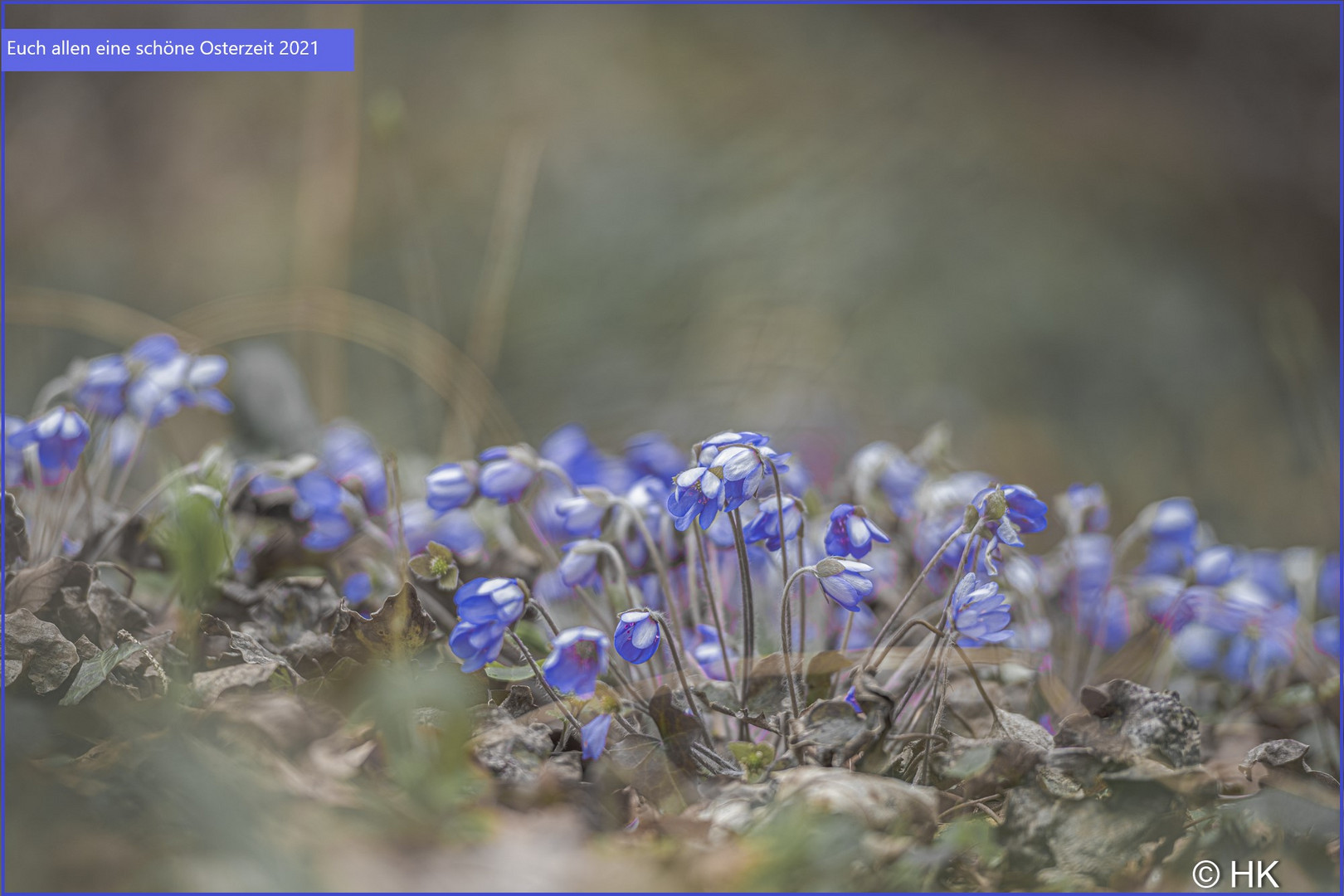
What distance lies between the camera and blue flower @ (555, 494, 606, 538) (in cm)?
131

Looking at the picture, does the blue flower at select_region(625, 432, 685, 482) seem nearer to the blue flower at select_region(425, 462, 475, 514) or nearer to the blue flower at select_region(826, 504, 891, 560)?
the blue flower at select_region(425, 462, 475, 514)

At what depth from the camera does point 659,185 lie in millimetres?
5305

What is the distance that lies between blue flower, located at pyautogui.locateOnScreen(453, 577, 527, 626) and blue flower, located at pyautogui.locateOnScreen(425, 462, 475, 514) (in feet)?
1.01

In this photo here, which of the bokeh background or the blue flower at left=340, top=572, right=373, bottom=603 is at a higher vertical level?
the bokeh background

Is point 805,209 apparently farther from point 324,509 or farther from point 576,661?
point 576,661

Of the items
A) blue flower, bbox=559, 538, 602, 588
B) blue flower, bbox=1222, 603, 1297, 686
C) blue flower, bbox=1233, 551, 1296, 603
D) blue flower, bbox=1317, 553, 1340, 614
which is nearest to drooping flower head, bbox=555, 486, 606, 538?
blue flower, bbox=559, 538, 602, 588

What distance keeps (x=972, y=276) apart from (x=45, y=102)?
5093 millimetres

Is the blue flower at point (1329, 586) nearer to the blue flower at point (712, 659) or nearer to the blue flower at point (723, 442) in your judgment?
the blue flower at point (712, 659)

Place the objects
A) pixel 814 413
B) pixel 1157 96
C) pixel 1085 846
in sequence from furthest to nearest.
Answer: pixel 1157 96 < pixel 814 413 < pixel 1085 846

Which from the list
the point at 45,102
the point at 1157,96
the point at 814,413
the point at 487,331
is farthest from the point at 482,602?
the point at 1157,96

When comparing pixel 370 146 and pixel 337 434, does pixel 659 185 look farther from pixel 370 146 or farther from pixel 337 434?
pixel 337 434

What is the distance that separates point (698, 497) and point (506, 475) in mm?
347

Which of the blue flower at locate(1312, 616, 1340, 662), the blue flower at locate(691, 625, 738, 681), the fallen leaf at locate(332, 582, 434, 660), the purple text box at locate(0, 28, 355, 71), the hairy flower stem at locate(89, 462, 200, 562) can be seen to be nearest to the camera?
the fallen leaf at locate(332, 582, 434, 660)

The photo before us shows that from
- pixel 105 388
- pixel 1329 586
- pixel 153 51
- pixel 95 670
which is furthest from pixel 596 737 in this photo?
pixel 1329 586
